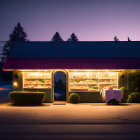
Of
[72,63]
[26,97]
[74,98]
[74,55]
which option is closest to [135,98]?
[74,98]

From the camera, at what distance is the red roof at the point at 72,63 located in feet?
57.2

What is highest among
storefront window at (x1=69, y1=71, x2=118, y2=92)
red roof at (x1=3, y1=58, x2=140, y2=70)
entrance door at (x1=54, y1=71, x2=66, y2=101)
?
red roof at (x1=3, y1=58, x2=140, y2=70)

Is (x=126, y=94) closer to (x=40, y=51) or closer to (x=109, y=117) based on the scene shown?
(x=109, y=117)

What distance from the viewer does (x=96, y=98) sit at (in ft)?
59.1

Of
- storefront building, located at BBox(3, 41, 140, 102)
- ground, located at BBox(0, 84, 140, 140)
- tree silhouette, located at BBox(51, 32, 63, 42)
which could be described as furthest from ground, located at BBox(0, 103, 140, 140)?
tree silhouette, located at BBox(51, 32, 63, 42)

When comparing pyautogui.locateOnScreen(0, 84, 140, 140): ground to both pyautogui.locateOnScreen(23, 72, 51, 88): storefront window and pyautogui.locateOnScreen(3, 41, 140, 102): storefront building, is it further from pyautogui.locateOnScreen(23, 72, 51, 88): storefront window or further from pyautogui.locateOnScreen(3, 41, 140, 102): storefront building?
pyautogui.locateOnScreen(23, 72, 51, 88): storefront window

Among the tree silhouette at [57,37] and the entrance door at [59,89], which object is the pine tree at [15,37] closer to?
the tree silhouette at [57,37]

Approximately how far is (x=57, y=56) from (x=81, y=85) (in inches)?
137

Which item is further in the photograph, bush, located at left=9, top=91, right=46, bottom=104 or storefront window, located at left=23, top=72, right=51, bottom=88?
storefront window, located at left=23, top=72, right=51, bottom=88

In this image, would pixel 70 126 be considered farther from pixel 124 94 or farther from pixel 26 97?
pixel 124 94

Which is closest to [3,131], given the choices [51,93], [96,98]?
[51,93]

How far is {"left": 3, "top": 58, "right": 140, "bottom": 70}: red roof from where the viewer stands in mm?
17438

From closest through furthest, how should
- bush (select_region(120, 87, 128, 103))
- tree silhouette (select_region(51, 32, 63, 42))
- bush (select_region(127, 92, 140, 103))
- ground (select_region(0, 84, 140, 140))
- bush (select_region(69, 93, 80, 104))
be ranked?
1. ground (select_region(0, 84, 140, 140))
2. bush (select_region(69, 93, 80, 104))
3. bush (select_region(127, 92, 140, 103))
4. bush (select_region(120, 87, 128, 103))
5. tree silhouette (select_region(51, 32, 63, 42))

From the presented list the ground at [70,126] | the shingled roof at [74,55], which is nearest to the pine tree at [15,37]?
the shingled roof at [74,55]
